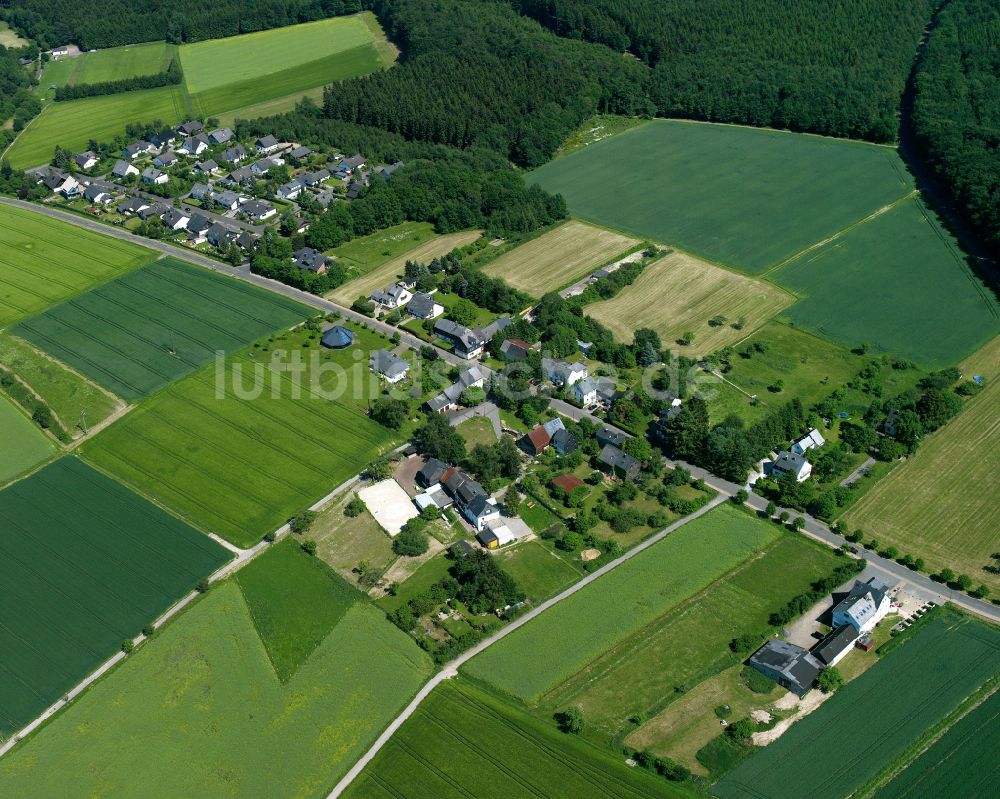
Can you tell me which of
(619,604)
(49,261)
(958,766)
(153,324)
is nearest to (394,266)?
(153,324)

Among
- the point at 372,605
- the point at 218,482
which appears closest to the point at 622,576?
the point at 372,605

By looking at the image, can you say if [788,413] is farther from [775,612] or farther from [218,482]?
[218,482]

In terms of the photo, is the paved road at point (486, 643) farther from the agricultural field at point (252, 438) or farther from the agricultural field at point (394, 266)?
the agricultural field at point (394, 266)

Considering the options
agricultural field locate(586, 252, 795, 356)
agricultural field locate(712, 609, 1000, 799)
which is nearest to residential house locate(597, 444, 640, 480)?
agricultural field locate(586, 252, 795, 356)

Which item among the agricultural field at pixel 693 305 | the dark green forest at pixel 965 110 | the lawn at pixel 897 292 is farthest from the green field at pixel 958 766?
the dark green forest at pixel 965 110

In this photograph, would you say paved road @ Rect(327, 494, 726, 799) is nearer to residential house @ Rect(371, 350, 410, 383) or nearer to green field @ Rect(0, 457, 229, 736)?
green field @ Rect(0, 457, 229, 736)
